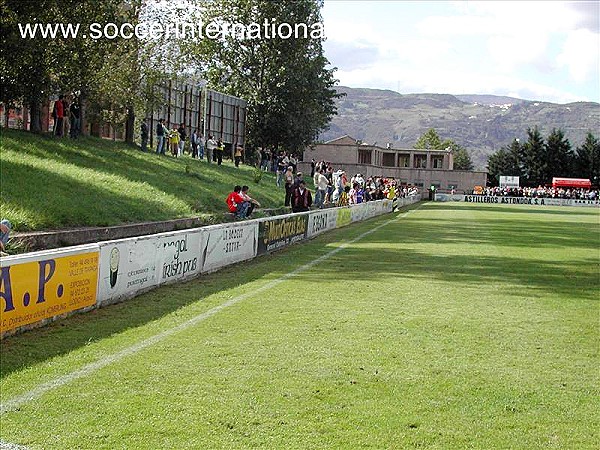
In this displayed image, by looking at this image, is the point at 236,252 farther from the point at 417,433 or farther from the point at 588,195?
the point at 588,195

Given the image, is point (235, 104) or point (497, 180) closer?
point (235, 104)

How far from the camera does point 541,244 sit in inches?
1033

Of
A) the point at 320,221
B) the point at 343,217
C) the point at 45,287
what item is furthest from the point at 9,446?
the point at 343,217

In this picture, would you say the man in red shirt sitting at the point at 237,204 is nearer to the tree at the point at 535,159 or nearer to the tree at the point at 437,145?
the tree at the point at 535,159

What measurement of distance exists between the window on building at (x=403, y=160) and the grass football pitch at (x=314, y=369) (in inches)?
5013

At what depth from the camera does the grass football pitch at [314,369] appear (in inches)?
245

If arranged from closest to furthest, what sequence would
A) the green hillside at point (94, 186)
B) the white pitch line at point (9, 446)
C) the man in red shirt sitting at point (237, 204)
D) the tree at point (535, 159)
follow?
the white pitch line at point (9, 446) → the green hillside at point (94, 186) → the man in red shirt sitting at point (237, 204) → the tree at point (535, 159)

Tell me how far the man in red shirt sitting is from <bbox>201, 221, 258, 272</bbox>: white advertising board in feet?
22.8

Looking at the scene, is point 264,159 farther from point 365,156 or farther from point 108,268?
point 365,156

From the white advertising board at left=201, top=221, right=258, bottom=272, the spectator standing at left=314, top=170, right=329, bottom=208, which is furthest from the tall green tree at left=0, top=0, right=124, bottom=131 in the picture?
the white advertising board at left=201, top=221, right=258, bottom=272

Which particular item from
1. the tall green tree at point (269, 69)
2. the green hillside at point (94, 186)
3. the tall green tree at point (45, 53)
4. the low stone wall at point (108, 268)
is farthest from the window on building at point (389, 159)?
the low stone wall at point (108, 268)

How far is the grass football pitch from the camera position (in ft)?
20.4

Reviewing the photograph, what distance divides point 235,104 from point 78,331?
50.5m

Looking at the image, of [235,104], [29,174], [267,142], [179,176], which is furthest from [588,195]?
[29,174]
